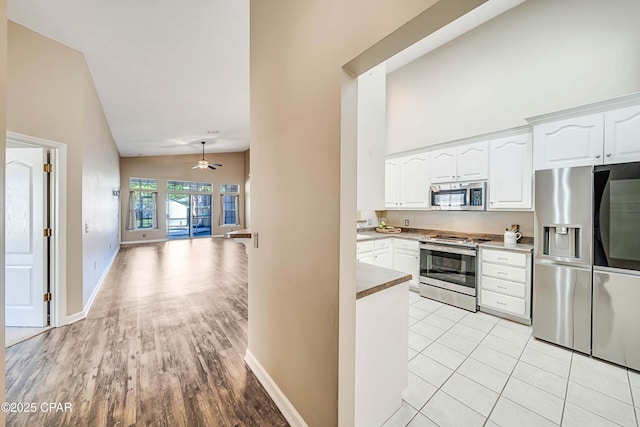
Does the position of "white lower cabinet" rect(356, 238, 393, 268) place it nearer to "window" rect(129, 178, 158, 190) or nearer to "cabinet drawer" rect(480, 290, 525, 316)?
"cabinet drawer" rect(480, 290, 525, 316)

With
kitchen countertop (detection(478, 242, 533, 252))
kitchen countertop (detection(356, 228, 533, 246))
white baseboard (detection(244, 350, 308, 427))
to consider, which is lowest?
white baseboard (detection(244, 350, 308, 427))

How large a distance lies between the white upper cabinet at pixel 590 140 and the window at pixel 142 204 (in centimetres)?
1148

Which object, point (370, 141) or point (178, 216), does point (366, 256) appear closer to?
point (370, 141)

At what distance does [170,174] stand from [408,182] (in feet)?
31.4

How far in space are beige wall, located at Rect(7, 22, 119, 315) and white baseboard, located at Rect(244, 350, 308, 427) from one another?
8.38ft

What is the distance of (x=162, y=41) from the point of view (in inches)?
115

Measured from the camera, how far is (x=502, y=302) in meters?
3.14

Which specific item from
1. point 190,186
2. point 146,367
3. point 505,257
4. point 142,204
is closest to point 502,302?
point 505,257

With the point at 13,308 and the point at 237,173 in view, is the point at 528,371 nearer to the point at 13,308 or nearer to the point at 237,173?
the point at 13,308

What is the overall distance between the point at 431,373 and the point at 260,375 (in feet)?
4.68

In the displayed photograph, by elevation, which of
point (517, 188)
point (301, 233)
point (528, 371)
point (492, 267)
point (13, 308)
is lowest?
point (528, 371)

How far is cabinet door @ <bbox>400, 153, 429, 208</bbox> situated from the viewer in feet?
13.9

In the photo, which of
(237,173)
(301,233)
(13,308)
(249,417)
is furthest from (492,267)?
(237,173)

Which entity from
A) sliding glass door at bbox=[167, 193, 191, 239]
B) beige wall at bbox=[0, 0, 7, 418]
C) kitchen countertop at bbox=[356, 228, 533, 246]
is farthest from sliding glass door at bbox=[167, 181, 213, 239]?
beige wall at bbox=[0, 0, 7, 418]
